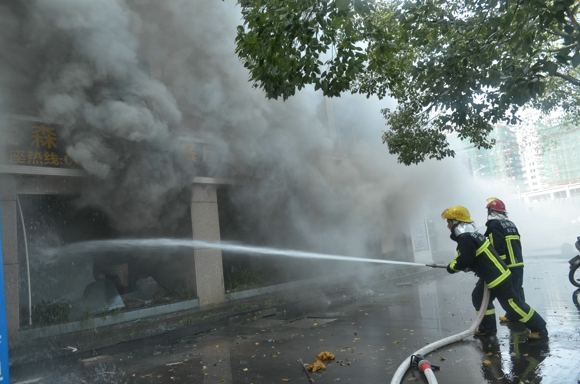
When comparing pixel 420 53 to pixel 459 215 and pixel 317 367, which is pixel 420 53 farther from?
pixel 317 367

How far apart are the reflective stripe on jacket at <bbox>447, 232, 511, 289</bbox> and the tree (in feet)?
5.17

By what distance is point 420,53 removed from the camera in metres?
8.33

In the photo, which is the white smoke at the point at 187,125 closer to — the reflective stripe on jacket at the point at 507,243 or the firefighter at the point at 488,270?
the firefighter at the point at 488,270

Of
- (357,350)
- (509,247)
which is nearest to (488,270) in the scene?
(509,247)

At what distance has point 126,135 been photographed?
25.4 ft

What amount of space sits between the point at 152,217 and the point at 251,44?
4.83m

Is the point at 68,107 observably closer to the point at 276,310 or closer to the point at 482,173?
the point at 276,310

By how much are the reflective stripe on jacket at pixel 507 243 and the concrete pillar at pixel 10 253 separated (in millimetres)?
6680

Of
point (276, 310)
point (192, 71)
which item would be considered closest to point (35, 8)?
point (192, 71)

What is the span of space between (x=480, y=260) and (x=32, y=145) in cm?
677

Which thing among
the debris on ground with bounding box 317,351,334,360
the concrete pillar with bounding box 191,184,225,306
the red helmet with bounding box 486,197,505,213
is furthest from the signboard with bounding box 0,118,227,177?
the red helmet with bounding box 486,197,505,213

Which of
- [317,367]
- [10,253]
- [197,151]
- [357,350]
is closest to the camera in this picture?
[317,367]

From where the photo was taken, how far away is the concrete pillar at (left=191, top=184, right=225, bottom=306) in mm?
9367

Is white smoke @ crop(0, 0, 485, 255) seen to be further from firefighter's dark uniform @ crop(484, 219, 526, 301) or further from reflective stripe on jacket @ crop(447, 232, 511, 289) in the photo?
firefighter's dark uniform @ crop(484, 219, 526, 301)
